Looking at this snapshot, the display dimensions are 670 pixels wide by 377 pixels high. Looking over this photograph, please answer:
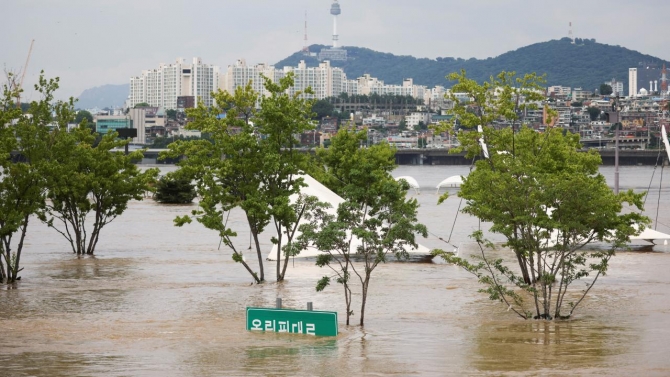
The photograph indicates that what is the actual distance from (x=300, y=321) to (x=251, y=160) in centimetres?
992

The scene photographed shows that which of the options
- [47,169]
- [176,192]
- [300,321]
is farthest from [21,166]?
[176,192]

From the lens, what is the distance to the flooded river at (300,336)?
67.9ft

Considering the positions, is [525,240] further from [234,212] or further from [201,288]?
[234,212]

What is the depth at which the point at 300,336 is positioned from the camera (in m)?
23.5

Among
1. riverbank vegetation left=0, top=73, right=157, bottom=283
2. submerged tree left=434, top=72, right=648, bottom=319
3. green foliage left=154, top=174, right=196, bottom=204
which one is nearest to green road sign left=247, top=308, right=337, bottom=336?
submerged tree left=434, top=72, right=648, bottom=319

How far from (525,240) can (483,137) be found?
26.8 feet

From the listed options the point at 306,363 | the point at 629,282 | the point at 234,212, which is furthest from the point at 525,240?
the point at 234,212

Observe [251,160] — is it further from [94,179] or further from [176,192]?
[176,192]

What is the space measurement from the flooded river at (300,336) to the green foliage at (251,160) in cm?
250

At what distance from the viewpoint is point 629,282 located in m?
36.0

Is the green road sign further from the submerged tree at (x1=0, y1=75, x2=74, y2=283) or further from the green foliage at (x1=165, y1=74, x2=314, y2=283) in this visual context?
the submerged tree at (x1=0, y1=75, x2=74, y2=283)

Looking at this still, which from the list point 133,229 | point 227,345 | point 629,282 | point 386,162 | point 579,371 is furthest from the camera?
point 133,229

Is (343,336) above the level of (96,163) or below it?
below

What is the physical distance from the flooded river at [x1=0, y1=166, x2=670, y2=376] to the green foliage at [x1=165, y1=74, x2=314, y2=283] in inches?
98.4
